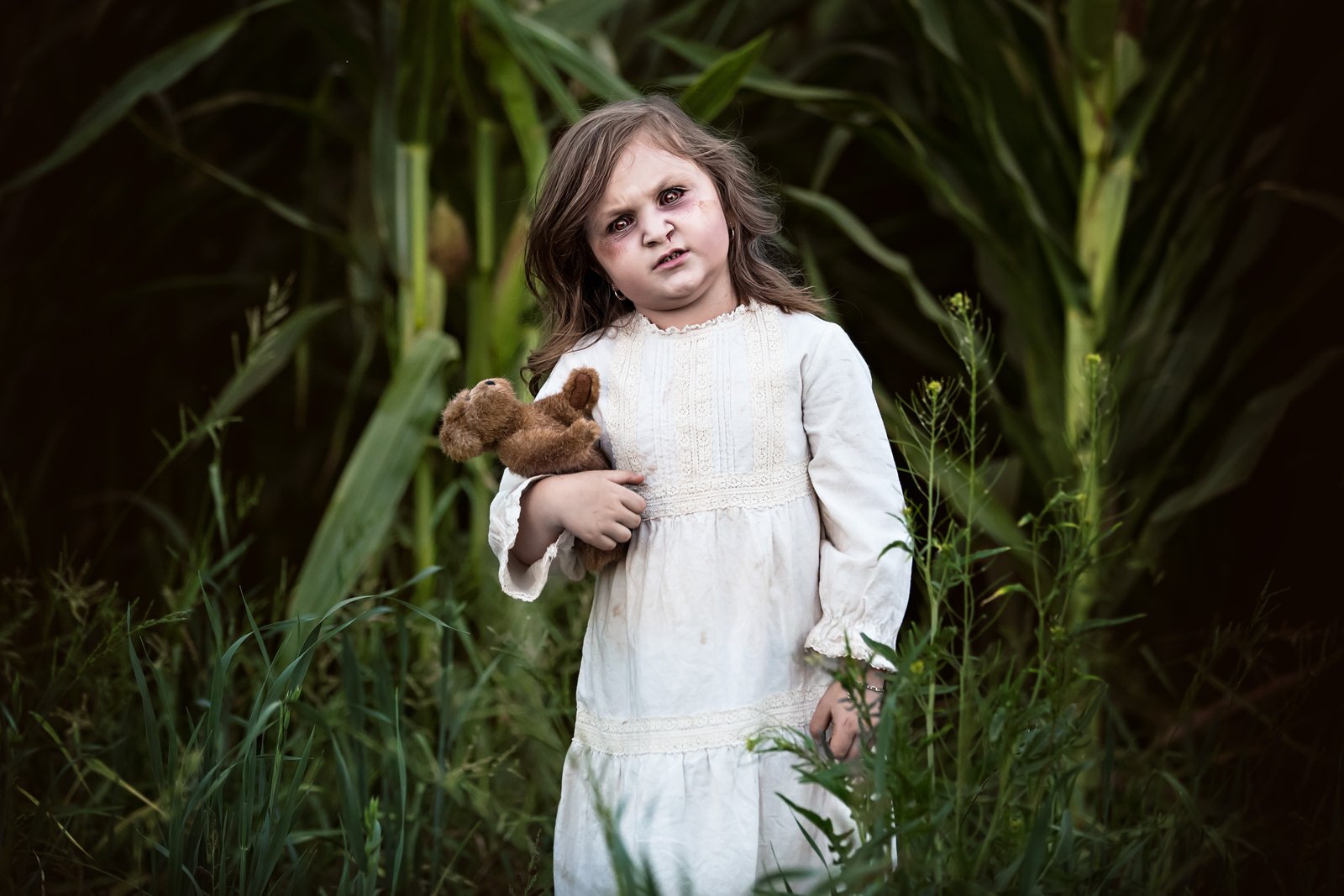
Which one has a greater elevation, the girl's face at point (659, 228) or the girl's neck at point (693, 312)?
the girl's face at point (659, 228)

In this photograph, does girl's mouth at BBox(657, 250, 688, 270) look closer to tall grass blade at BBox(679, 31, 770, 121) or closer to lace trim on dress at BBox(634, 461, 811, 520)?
lace trim on dress at BBox(634, 461, 811, 520)

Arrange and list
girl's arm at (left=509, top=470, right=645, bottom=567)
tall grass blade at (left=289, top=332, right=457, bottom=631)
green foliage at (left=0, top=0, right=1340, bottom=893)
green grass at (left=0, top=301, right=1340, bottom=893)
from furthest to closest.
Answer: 1. tall grass blade at (left=289, top=332, right=457, bottom=631)
2. green foliage at (left=0, top=0, right=1340, bottom=893)
3. girl's arm at (left=509, top=470, right=645, bottom=567)
4. green grass at (left=0, top=301, right=1340, bottom=893)

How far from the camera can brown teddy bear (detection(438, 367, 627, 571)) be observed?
43.0 inches

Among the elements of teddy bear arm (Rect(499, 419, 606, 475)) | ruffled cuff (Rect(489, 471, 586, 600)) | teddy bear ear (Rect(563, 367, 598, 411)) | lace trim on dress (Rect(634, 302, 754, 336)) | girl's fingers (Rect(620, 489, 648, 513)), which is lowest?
ruffled cuff (Rect(489, 471, 586, 600))

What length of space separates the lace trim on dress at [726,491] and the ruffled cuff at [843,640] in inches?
4.7

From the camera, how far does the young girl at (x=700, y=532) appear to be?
108 centimetres

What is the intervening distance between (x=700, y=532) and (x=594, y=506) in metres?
0.10

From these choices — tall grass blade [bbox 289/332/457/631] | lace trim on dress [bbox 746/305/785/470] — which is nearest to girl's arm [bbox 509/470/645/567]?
lace trim on dress [bbox 746/305/785/470]

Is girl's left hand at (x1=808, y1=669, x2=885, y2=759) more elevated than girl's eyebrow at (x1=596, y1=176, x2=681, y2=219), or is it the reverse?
girl's eyebrow at (x1=596, y1=176, x2=681, y2=219)

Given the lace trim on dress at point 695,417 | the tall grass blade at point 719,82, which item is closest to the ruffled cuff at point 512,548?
A: the lace trim on dress at point 695,417

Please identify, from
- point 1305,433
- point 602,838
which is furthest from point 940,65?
point 602,838

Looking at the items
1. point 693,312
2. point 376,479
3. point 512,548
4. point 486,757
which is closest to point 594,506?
point 512,548

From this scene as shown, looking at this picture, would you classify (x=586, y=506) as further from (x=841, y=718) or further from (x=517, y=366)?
(x=517, y=366)

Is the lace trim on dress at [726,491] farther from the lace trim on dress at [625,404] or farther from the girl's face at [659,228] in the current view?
the girl's face at [659,228]
